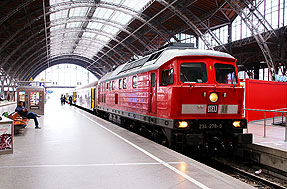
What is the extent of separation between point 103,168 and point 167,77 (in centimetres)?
Result: 435

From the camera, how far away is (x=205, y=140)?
9.36 meters

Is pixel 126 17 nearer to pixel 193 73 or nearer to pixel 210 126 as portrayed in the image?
pixel 193 73

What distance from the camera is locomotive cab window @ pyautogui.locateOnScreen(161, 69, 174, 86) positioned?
941 cm

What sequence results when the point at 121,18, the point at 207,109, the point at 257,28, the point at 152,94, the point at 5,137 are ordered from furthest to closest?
the point at 121,18 < the point at 257,28 < the point at 152,94 < the point at 207,109 < the point at 5,137

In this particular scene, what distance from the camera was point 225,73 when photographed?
9.82 m

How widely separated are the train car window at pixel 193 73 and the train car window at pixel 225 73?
0.50m

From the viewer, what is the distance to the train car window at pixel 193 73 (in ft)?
30.5

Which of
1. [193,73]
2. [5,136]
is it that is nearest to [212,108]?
[193,73]

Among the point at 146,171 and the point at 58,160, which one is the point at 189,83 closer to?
the point at 146,171

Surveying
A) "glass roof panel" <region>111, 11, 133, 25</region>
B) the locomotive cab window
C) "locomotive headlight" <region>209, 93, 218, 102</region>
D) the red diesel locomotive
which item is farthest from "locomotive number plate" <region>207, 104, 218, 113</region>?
"glass roof panel" <region>111, 11, 133, 25</region>

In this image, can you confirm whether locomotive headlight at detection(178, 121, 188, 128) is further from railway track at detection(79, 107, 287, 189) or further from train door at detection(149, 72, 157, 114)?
railway track at detection(79, 107, 287, 189)

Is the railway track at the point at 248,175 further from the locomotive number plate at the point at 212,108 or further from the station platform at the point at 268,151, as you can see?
the locomotive number plate at the point at 212,108

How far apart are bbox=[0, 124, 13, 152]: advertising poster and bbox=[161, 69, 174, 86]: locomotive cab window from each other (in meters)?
5.01

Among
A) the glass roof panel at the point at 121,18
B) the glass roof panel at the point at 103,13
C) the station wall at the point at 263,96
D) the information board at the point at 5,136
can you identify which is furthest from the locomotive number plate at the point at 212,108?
the glass roof panel at the point at 121,18
